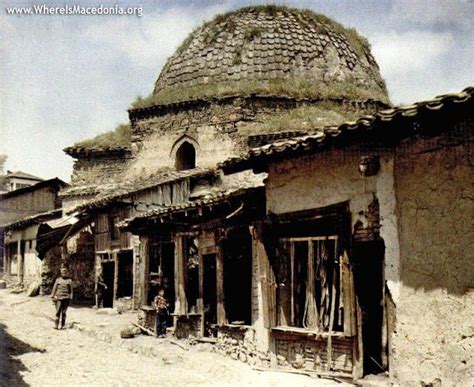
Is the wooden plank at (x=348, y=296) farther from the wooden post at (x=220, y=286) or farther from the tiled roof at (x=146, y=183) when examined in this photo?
the tiled roof at (x=146, y=183)

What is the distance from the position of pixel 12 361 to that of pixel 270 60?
14.0 m

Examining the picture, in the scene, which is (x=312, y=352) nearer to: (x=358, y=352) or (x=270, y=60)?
(x=358, y=352)

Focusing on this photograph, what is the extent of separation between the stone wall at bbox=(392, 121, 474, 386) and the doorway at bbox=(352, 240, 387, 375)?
1.73 m

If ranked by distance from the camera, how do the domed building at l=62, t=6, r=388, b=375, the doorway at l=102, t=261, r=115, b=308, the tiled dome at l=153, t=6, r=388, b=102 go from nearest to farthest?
the domed building at l=62, t=6, r=388, b=375
the doorway at l=102, t=261, r=115, b=308
the tiled dome at l=153, t=6, r=388, b=102

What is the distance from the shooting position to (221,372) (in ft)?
32.4

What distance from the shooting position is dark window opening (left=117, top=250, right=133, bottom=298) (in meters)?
19.5

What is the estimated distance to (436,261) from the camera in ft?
24.3

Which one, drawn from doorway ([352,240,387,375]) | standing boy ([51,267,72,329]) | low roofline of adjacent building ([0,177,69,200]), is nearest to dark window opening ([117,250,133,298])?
standing boy ([51,267,72,329])

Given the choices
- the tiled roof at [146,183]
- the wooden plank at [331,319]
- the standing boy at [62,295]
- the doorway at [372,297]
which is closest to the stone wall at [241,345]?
the wooden plank at [331,319]

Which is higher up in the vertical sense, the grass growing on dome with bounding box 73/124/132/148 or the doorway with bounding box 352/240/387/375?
the grass growing on dome with bounding box 73/124/132/148

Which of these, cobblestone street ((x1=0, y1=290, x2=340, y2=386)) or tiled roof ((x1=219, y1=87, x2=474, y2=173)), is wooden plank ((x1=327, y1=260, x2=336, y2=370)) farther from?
tiled roof ((x1=219, y1=87, x2=474, y2=173))

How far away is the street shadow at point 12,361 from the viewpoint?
8570 mm

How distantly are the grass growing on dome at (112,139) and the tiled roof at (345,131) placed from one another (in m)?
13.4

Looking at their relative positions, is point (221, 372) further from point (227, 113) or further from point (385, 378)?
point (227, 113)
